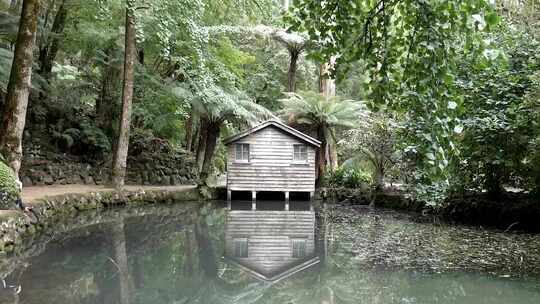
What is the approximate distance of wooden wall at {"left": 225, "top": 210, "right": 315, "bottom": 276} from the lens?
6.57m

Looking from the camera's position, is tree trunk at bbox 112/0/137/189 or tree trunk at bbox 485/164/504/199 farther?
tree trunk at bbox 112/0/137/189

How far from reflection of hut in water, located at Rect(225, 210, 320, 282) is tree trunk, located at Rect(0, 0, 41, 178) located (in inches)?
156

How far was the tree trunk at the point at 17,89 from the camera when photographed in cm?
746

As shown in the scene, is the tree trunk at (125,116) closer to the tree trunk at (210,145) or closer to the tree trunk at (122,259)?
the tree trunk at (122,259)

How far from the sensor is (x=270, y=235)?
8.82 m

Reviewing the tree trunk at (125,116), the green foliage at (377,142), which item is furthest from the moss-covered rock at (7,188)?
the green foliage at (377,142)

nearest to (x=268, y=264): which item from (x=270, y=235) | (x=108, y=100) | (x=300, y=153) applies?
(x=270, y=235)

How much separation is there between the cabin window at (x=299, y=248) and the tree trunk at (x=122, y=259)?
102 inches

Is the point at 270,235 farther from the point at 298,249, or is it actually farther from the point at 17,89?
the point at 17,89

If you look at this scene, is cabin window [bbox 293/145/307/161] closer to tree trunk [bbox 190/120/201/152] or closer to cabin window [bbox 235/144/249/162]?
cabin window [bbox 235/144/249/162]

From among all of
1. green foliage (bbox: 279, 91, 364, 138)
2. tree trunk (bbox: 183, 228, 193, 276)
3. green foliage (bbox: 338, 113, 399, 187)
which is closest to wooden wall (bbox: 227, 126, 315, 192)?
green foliage (bbox: 279, 91, 364, 138)

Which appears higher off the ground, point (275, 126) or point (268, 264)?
point (275, 126)

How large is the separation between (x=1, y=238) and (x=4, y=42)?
8.23 m

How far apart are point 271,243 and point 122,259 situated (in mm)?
2711
